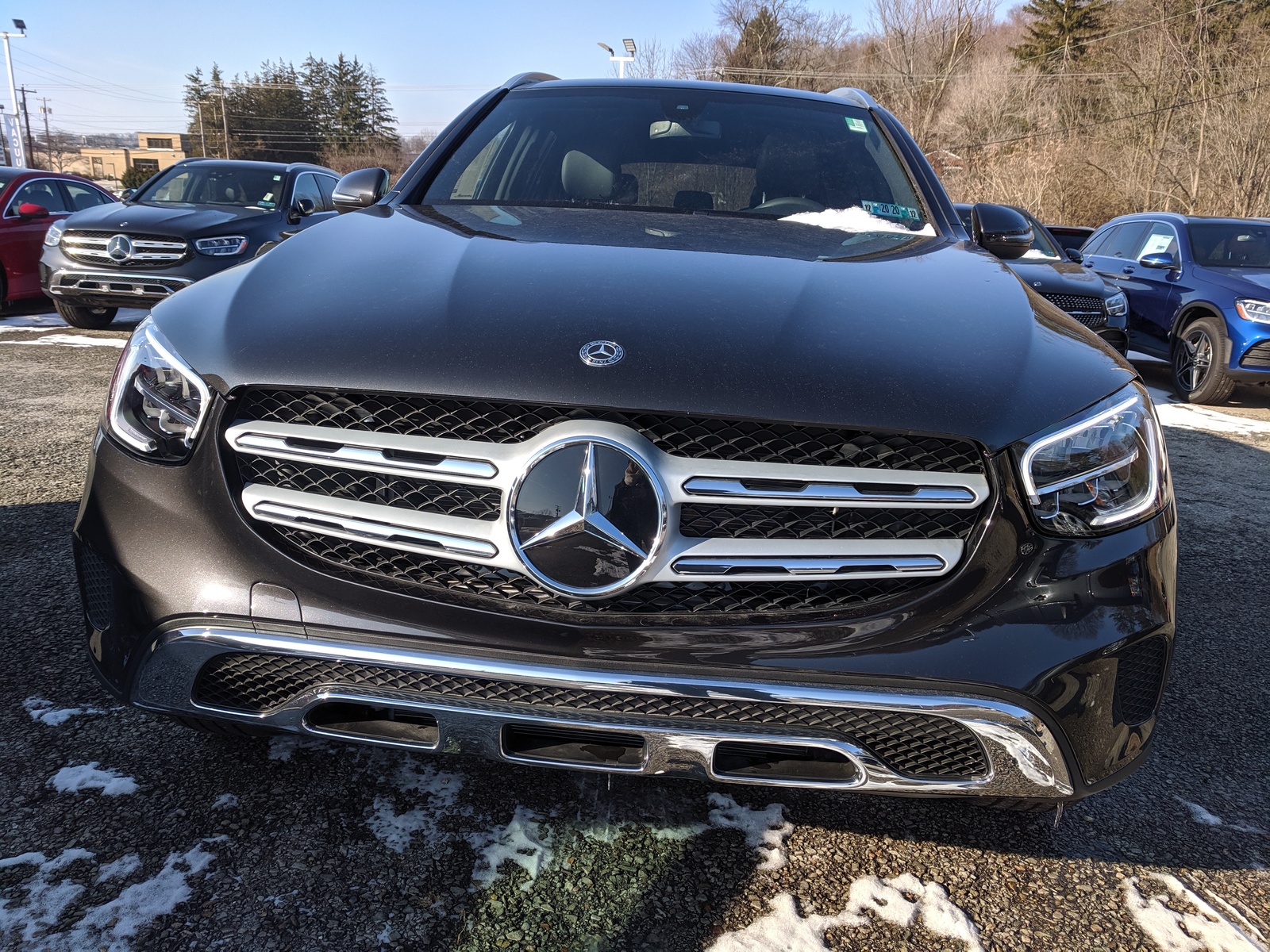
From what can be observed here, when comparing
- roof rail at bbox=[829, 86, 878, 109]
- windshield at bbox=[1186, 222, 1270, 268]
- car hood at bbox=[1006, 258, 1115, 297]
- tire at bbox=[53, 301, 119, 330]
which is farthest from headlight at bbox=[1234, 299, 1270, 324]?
tire at bbox=[53, 301, 119, 330]

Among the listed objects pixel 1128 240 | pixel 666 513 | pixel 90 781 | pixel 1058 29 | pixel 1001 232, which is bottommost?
pixel 90 781

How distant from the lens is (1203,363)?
8.15 meters

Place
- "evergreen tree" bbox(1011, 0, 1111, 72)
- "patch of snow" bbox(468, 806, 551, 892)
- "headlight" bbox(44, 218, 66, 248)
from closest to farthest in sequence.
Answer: "patch of snow" bbox(468, 806, 551, 892)
"headlight" bbox(44, 218, 66, 248)
"evergreen tree" bbox(1011, 0, 1111, 72)

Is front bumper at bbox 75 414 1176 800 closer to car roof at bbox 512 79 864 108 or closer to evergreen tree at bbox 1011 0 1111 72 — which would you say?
car roof at bbox 512 79 864 108

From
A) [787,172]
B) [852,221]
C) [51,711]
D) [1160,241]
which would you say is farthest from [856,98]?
[1160,241]

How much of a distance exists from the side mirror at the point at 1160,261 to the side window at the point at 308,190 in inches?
313

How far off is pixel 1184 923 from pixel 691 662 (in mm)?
1097

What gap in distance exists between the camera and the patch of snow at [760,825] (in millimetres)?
1888

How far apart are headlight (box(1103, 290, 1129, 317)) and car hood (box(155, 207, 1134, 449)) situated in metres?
6.75

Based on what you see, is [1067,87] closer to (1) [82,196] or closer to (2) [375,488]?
(1) [82,196]

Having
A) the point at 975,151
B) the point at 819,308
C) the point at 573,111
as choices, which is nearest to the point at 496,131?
the point at 573,111

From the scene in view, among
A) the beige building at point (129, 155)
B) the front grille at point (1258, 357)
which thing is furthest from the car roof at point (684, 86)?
the beige building at point (129, 155)

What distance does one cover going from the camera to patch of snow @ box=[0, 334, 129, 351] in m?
7.90

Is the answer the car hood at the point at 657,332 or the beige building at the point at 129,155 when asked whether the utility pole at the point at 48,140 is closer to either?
the beige building at the point at 129,155
